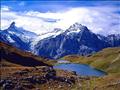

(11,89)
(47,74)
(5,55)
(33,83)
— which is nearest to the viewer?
(11,89)

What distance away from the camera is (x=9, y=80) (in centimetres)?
10969

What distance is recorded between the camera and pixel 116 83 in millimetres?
112125

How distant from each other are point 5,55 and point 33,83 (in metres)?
44.0

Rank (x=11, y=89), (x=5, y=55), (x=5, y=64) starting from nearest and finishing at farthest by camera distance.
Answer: (x=11, y=89), (x=5, y=64), (x=5, y=55)

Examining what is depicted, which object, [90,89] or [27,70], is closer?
[90,89]

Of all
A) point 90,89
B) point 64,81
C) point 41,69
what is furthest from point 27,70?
point 90,89

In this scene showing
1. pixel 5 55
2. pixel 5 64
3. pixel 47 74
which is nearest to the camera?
pixel 47 74

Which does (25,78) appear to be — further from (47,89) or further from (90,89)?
(90,89)

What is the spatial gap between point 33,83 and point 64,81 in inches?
456

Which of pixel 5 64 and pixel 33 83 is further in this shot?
pixel 5 64

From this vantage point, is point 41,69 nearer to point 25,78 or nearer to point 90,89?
point 25,78

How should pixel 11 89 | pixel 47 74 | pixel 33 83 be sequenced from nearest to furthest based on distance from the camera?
pixel 11 89 < pixel 33 83 < pixel 47 74

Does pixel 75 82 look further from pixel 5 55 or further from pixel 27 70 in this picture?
pixel 5 55

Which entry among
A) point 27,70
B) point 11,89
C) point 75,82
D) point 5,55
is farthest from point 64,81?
point 5,55
